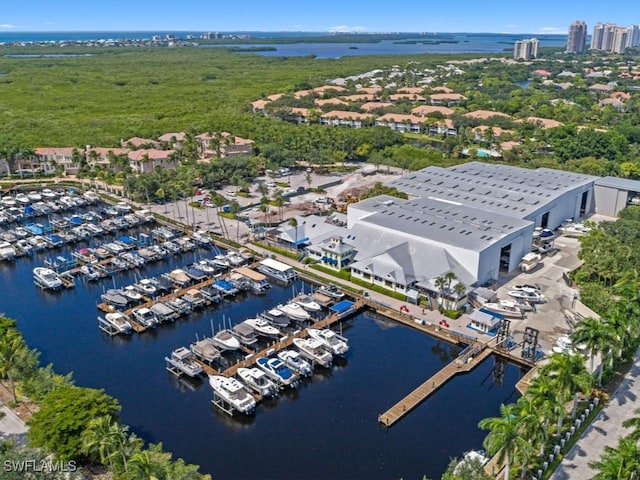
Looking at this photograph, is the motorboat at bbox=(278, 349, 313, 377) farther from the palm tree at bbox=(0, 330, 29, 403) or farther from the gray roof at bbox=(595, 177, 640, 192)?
the gray roof at bbox=(595, 177, 640, 192)

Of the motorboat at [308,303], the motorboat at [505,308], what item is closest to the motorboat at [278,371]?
the motorboat at [308,303]

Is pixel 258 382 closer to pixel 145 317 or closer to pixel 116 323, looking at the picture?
pixel 145 317

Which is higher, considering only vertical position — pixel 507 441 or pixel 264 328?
pixel 507 441

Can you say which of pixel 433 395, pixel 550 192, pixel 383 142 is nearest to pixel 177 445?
pixel 433 395

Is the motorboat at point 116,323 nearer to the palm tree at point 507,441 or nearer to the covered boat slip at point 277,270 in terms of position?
the covered boat slip at point 277,270

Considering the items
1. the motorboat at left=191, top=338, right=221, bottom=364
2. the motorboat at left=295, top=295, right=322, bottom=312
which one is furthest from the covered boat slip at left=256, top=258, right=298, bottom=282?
the motorboat at left=191, top=338, right=221, bottom=364

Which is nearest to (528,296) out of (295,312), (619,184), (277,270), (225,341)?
(295,312)
